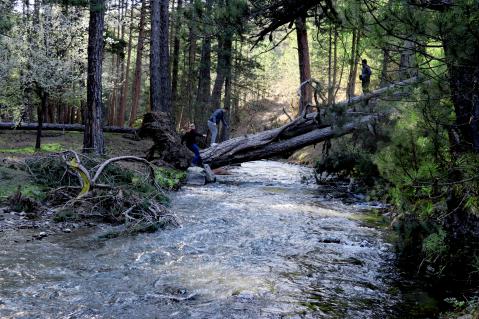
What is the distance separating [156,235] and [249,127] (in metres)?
38.8

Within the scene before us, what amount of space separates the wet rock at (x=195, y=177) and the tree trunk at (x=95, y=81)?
113 inches

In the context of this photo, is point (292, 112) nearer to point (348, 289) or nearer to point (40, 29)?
point (40, 29)

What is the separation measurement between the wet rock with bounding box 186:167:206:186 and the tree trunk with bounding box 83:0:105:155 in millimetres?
2876

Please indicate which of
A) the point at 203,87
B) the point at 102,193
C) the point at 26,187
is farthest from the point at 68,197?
the point at 203,87

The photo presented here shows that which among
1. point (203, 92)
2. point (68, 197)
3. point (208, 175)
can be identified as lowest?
point (68, 197)

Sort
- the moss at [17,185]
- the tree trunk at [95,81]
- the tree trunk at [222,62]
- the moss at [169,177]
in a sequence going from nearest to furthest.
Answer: the moss at [17,185] < the moss at [169,177] < the tree trunk at [95,81] < the tree trunk at [222,62]

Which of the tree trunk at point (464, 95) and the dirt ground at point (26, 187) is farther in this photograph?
the dirt ground at point (26, 187)

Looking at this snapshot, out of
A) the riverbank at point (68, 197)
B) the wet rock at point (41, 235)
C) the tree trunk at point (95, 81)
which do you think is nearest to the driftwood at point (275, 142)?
the tree trunk at point (95, 81)

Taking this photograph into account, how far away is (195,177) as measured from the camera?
14.2 meters

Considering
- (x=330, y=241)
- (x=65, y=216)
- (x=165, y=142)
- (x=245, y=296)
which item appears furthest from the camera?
(x=165, y=142)

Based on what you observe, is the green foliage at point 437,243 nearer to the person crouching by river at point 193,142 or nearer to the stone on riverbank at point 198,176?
the stone on riverbank at point 198,176

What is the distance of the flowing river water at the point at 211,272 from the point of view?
452 cm

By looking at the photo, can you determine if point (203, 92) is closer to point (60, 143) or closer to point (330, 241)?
point (60, 143)

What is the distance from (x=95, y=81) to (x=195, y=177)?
14.1ft
